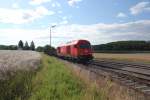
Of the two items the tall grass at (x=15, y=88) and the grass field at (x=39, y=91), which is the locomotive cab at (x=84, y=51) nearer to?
the grass field at (x=39, y=91)

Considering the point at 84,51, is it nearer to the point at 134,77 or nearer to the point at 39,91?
the point at 134,77

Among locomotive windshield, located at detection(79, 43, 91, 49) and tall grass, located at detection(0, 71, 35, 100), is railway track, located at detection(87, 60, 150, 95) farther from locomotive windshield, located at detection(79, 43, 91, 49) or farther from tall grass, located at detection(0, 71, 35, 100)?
locomotive windshield, located at detection(79, 43, 91, 49)

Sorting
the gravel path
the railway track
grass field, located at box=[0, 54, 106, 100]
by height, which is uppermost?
the gravel path

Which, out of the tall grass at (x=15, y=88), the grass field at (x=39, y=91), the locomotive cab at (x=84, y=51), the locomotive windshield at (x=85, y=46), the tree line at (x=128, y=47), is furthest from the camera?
the tree line at (x=128, y=47)

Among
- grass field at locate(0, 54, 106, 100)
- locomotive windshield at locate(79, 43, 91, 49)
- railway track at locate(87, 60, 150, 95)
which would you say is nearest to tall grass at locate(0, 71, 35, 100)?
grass field at locate(0, 54, 106, 100)

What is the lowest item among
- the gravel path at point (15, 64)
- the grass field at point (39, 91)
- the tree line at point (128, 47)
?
the grass field at point (39, 91)

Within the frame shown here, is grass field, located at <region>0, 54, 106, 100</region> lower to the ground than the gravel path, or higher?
lower

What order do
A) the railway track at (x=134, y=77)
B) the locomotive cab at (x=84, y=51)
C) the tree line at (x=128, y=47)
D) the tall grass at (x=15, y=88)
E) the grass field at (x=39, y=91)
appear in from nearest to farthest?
1. the grass field at (x=39, y=91)
2. the tall grass at (x=15, y=88)
3. the railway track at (x=134, y=77)
4. the locomotive cab at (x=84, y=51)
5. the tree line at (x=128, y=47)


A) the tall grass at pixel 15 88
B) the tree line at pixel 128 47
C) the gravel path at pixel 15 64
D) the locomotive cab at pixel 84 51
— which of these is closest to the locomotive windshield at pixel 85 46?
the locomotive cab at pixel 84 51

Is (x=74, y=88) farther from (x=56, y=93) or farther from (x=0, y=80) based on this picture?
(x=0, y=80)

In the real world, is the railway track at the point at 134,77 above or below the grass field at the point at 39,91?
below

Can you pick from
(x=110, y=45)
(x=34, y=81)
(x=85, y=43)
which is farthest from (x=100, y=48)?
Result: (x=34, y=81)

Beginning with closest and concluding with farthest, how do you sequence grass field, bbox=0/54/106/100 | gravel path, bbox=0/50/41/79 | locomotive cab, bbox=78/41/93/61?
grass field, bbox=0/54/106/100, gravel path, bbox=0/50/41/79, locomotive cab, bbox=78/41/93/61

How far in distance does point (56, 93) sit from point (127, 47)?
8779cm
